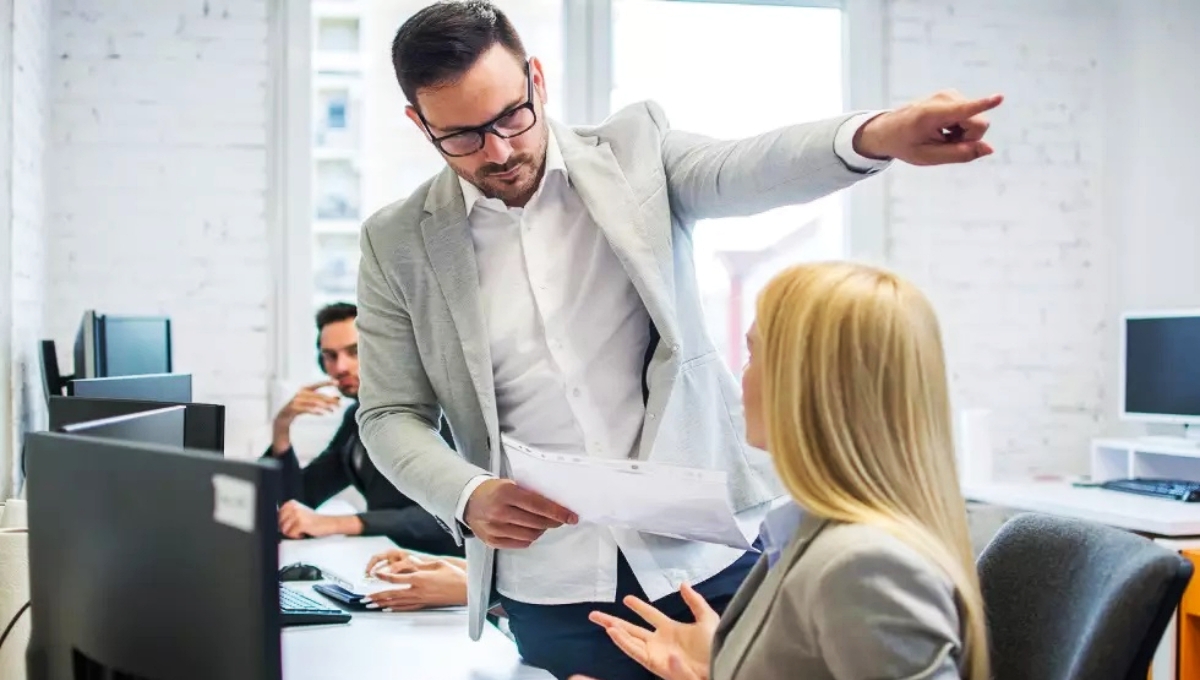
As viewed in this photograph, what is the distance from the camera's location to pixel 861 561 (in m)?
1.05

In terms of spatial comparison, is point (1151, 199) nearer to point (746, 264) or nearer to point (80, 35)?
point (746, 264)

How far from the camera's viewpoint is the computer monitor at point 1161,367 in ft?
12.0

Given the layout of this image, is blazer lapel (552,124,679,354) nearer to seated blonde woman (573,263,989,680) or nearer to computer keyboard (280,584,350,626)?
seated blonde woman (573,263,989,680)

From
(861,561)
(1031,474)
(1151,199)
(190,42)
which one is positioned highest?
(190,42)

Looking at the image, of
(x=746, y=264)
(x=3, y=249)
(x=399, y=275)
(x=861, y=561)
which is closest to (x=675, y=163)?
Answer: (x=399, y=275)

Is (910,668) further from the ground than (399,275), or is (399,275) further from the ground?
(399,275)

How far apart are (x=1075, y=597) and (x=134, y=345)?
2.26m

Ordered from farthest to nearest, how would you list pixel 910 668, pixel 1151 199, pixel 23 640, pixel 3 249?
1. pixel 1151 199
2. pixel 3 249
3. pixel 23 640
4. pixel 910 668

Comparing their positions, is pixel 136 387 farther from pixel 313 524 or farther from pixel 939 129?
pixel 939 129

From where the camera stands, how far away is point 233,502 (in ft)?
2.55

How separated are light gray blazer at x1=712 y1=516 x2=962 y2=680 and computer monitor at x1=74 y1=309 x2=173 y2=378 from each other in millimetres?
1859

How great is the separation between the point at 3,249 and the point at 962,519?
103 inches

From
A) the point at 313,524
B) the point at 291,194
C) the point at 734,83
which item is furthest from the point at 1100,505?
the point at 291,194

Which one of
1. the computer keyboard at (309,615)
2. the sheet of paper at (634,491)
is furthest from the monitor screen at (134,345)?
the sheet of paper at (634,491)
